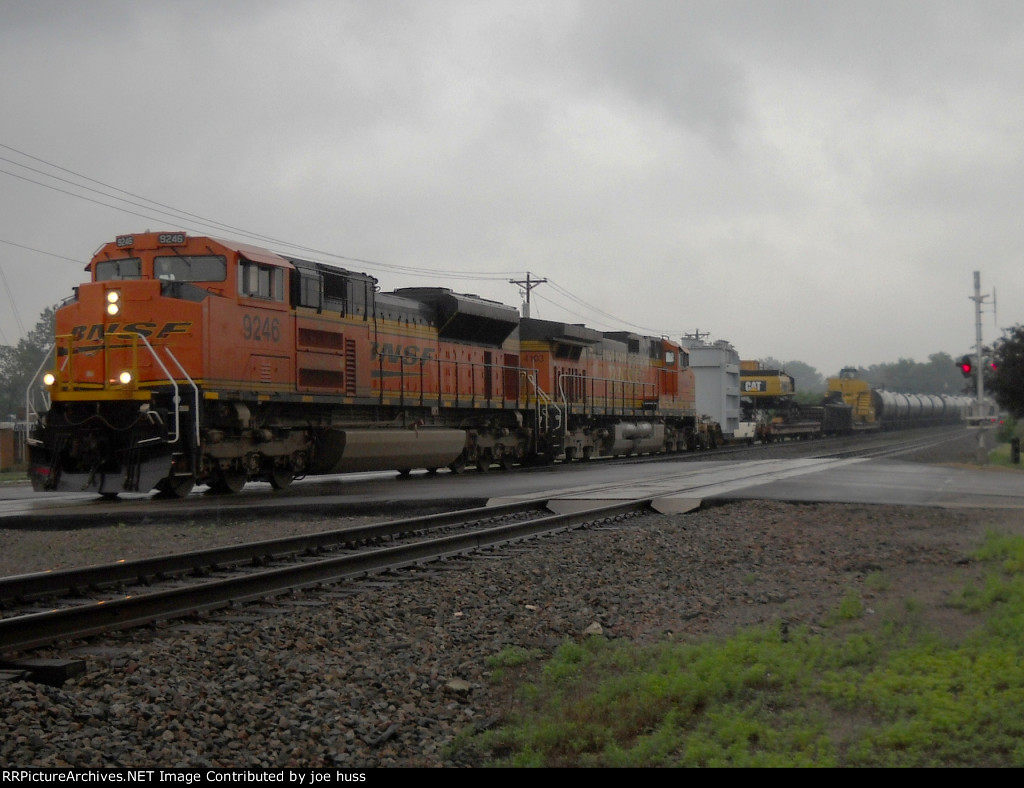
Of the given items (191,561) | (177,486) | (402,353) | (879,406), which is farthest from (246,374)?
(879,406)

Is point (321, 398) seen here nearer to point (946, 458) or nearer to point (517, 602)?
point (517, 602)

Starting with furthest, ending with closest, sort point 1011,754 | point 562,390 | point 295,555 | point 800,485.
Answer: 1. point 562,390
2. point 800,485
3. point 295,555
4. point 1011,754

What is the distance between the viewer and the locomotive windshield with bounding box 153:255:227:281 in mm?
14766

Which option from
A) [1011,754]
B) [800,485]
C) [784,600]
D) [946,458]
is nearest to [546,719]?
[1011,754]

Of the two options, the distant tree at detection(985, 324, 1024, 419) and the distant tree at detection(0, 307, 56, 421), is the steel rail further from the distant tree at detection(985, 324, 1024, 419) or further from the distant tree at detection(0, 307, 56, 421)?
the distant tree at detection(0, 307, 56, 421)

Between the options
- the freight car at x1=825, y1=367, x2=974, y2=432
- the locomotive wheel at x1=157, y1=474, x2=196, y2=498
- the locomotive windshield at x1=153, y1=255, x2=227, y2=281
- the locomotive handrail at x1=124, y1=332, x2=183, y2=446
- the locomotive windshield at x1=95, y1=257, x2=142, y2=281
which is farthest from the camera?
the freight car at x1=825, y1=367, x2=974, y2=432

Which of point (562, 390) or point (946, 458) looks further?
point (946, 458)

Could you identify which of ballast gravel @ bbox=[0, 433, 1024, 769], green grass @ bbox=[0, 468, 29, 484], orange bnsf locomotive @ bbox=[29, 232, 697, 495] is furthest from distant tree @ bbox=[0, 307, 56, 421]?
ballast gravel @ bbox=[0, 433, 1024, 769]

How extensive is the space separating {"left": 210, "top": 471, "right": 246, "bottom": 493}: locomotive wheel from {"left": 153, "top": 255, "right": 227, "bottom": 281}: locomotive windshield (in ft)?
10.1

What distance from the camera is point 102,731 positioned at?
4250 millimetres

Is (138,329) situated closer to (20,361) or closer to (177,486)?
(177,486)

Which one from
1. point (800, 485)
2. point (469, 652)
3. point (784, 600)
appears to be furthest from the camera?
point (800, 485)

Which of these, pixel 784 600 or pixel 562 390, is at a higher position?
pixel 562 390

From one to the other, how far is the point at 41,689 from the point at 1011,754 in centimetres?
421
